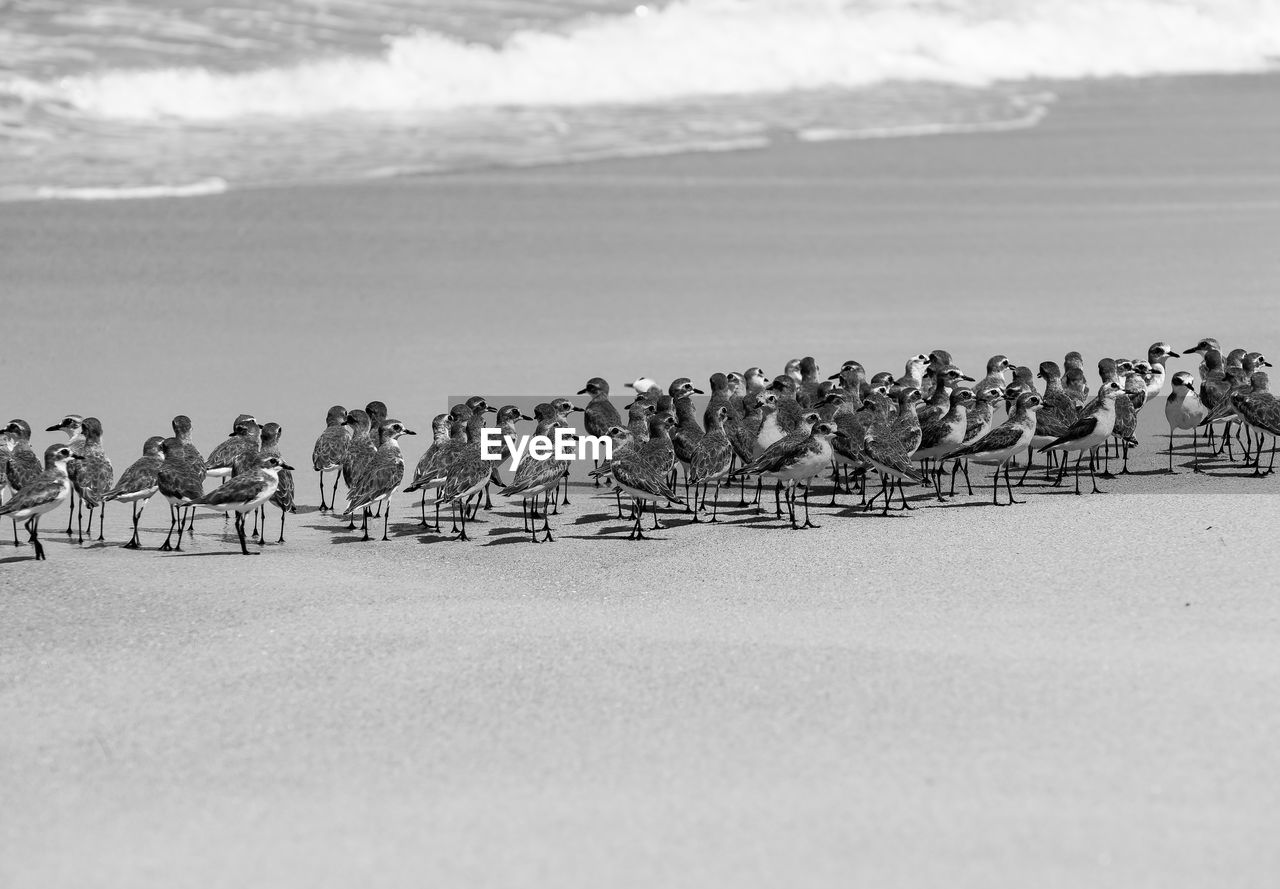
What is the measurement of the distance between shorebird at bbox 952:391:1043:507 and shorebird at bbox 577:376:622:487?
2891mm

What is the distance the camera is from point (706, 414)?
43.4ft

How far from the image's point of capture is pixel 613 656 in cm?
721

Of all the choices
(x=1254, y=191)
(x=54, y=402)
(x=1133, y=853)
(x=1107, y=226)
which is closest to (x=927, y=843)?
(x=1133, y=853)

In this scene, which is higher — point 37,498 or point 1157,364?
point 1157,364

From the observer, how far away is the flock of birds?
1077 cm

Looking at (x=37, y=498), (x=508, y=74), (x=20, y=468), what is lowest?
(x=37, y=498)

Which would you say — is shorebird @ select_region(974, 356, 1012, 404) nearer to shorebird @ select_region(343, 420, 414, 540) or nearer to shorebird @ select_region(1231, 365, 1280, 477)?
shorebird @ select_region(1231, 365, 1280, 477)

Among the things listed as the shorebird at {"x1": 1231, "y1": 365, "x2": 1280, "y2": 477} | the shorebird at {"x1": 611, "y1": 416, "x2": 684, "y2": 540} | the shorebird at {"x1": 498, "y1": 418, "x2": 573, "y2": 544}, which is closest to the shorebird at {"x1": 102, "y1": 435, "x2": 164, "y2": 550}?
the shorebird at {"x1": 498, "y1": 418, "x2": 573, "y2": 544}

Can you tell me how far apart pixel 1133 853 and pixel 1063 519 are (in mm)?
5020

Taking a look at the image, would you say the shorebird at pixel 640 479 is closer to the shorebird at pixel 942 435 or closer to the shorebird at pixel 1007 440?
the shorebird at pixel 942 435

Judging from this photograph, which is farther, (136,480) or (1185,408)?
(1185,408)

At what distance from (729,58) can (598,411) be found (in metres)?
21.8

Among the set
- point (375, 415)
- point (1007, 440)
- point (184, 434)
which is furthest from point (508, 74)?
point (1007, 440)

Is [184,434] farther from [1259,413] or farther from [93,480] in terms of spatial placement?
[1259,413]
